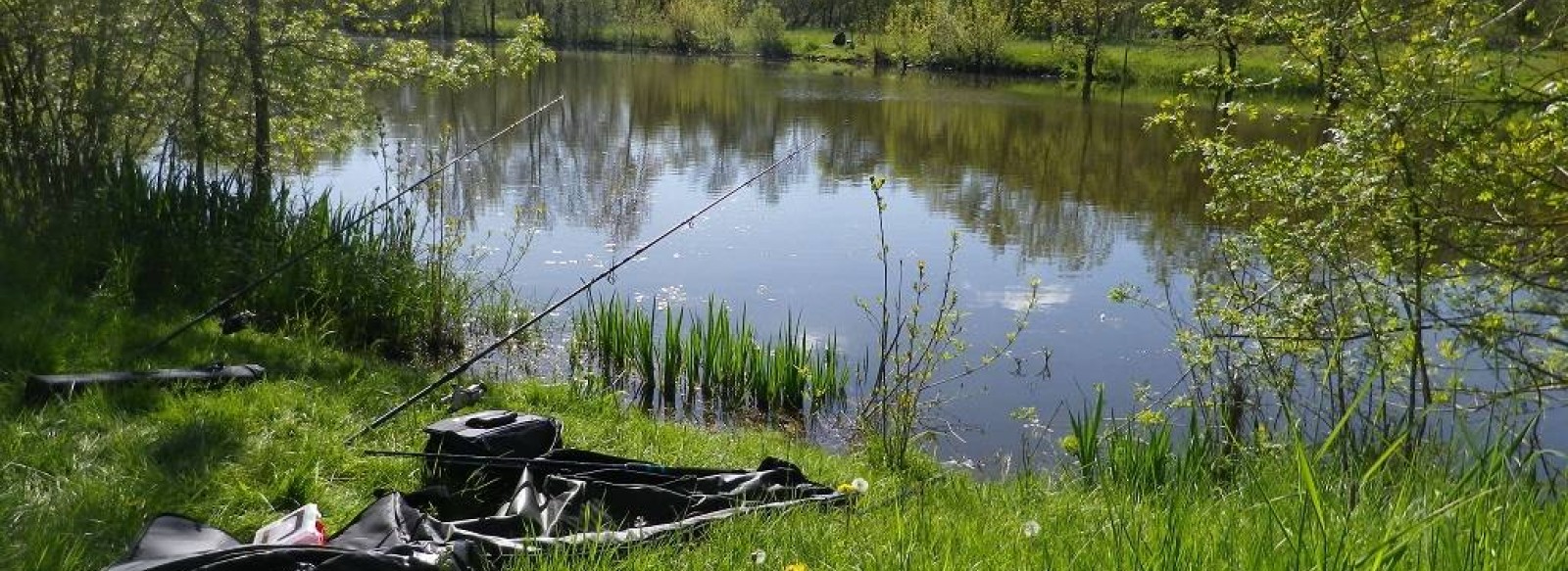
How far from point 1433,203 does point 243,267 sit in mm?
5134

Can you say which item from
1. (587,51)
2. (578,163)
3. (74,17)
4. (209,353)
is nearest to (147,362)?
(209,353)

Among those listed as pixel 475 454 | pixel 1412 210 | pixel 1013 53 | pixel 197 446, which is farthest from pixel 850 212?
pixel 1013 53

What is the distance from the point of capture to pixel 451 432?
4012 mm

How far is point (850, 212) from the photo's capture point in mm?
13086

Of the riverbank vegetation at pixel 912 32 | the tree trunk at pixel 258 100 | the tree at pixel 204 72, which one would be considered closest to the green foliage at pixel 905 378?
the tree at pixel 204 72

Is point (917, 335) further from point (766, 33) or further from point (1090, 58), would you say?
point (766, 33)

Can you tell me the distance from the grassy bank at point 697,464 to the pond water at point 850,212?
154 cm

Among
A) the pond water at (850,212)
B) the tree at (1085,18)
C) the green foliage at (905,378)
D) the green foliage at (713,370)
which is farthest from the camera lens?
the tree at (1085,18)

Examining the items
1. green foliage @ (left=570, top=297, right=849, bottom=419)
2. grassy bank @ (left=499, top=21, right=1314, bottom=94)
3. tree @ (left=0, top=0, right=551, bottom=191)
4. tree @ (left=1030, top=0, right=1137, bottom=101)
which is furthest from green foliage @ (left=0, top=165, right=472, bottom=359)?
tree @ (left=1030, top=0, right=1137, bottom=101)

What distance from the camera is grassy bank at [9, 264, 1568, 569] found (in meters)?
2.22

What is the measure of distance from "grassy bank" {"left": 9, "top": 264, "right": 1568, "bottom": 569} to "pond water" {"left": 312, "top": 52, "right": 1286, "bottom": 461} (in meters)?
1.54

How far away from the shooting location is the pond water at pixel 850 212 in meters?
8.22

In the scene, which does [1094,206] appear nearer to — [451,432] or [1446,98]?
[1446,98]

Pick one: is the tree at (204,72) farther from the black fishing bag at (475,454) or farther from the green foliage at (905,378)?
the black fishing bag at (475,454)
